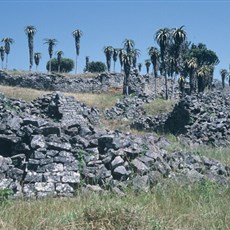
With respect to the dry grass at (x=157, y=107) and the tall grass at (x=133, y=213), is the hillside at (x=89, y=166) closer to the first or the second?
the tall grass at (x=133, y=213)

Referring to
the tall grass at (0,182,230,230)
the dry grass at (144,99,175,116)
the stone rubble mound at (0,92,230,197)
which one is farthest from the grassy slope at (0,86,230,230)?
→ the dry grass at (144,99,175,116)

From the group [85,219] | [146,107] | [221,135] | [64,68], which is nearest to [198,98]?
[221,135]

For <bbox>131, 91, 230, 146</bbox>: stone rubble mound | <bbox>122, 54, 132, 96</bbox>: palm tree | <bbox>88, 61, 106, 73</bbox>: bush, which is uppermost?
<bbox>88, 61, 106, 73</bbox>: bush

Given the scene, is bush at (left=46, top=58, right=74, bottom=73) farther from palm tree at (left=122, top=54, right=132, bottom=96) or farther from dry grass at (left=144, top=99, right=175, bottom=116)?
dry grass at (left=144, top=99, right=175, bottom=116)

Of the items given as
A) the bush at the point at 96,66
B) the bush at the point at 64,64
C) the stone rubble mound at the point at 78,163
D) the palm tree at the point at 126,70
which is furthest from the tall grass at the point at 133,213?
the bush at the point at 64,64

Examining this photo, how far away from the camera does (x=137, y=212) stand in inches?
201

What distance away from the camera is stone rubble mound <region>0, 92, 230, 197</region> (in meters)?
8.44

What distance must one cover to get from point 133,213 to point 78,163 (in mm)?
4432

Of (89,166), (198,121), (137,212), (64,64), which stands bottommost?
(198,121)

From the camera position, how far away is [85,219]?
4.89m

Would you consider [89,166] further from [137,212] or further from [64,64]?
[64,64]

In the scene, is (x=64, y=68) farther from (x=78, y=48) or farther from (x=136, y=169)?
(x=136, y=169)

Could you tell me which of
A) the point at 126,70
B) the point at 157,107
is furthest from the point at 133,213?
the point at 126,70

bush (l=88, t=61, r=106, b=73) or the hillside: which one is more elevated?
bush (l=88, t=61, r=106, b=73)
